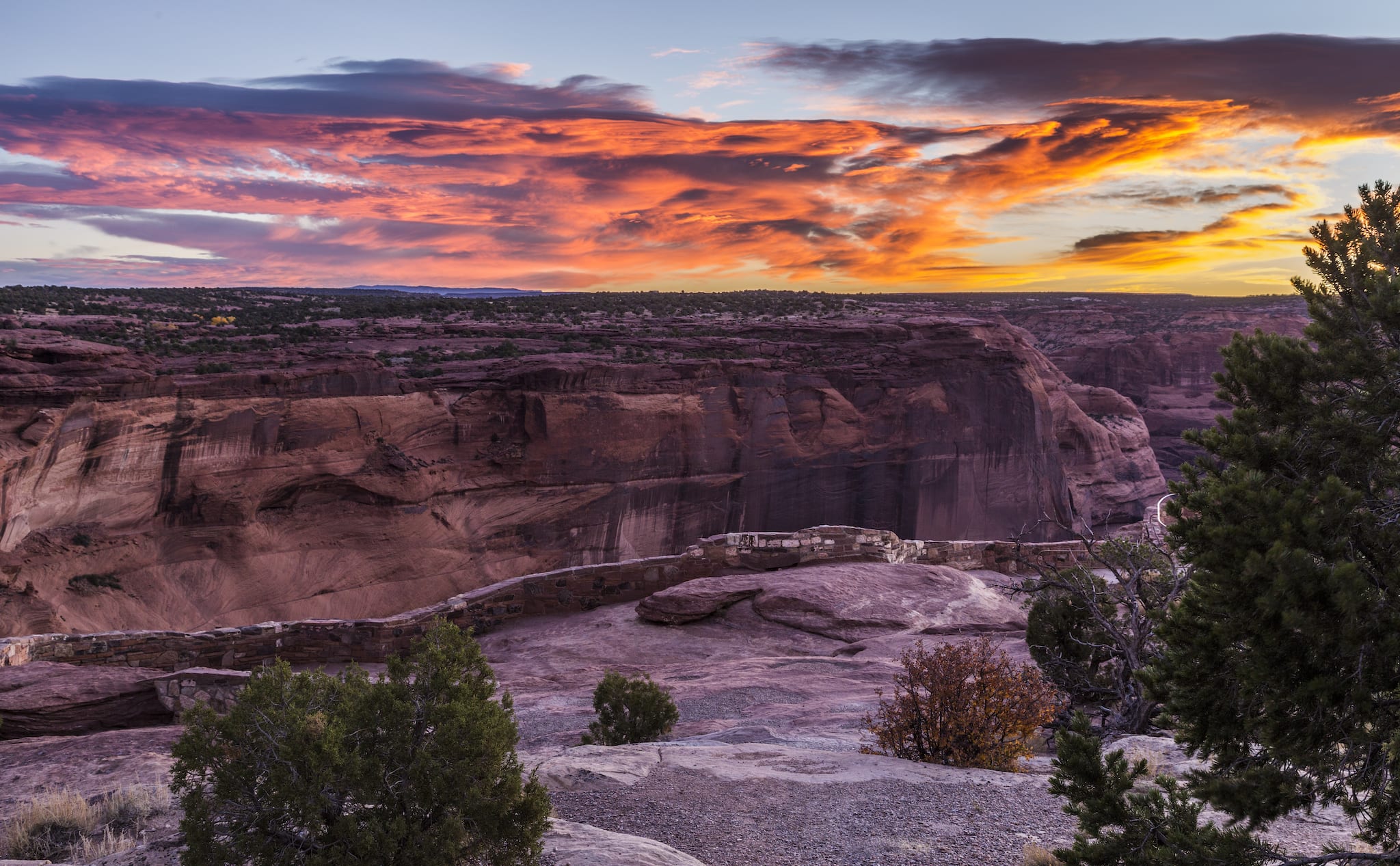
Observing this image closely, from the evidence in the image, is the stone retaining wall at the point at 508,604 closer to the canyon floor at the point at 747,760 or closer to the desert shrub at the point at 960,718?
the canyon floor at the point at 747,760

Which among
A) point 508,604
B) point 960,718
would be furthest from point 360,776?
point 508,604

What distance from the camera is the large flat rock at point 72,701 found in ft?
33.1

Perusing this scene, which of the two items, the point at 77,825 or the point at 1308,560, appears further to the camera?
the point at 77,825

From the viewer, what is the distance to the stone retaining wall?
13594 millimetres

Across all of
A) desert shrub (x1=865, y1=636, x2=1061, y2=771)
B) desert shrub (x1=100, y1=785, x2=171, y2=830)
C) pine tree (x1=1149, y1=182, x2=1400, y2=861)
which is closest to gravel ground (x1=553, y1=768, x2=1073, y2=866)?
desert shrub (x1=865, y1=636, x2=1061, y2=771)

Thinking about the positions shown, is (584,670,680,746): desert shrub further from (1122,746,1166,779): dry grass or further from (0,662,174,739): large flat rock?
(0,662,174,739): large flat rock

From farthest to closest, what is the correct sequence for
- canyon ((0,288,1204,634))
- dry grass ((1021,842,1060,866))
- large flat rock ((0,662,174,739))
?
canyon ((0,288,1204,634)) < large flat rock ((0,662,174,739)) < dry grass ((1021,842,1060,866))

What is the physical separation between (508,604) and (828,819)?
11.0 meters

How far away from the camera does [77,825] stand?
6508 mm

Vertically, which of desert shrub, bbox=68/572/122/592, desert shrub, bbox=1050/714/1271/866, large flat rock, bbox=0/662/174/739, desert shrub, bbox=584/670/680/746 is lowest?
desert shrub, bbox=68/572/122/592

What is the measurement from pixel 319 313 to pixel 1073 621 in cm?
4248

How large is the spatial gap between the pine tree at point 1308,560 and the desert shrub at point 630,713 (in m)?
5.73

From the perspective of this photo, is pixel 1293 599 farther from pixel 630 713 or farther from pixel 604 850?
pixel 630 713

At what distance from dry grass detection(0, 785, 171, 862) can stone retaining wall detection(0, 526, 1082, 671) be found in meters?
4.78
